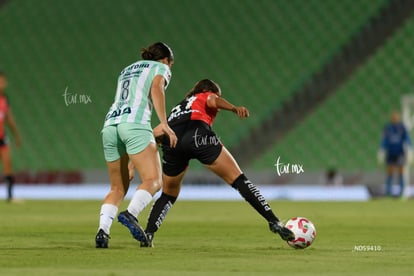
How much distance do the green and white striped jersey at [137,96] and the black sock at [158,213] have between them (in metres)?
→ 0.96

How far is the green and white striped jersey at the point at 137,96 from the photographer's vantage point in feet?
27.6

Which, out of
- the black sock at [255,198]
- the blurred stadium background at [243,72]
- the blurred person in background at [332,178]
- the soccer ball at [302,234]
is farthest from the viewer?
the blurred stadium background at [243,72]

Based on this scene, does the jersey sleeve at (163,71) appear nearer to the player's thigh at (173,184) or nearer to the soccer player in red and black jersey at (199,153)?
the soccer player in red and black jersey at (199,153)

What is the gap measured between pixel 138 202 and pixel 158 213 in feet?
2.66

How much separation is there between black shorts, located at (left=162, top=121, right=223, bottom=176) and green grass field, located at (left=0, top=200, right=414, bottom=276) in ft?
2.55

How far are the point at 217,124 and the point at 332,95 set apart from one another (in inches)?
112

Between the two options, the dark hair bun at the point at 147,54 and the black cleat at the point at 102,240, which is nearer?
the black cleat at the point at 102,240

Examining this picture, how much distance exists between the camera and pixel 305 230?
841 centimetres

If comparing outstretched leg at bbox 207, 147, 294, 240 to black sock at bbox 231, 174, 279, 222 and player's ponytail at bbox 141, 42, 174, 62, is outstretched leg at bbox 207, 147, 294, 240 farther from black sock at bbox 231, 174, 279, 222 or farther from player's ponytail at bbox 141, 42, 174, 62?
player's ponytail at bbox 141, 42, 174, 62

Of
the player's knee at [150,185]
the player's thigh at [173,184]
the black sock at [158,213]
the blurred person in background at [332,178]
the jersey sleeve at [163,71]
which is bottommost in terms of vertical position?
the black sock at [158,213]

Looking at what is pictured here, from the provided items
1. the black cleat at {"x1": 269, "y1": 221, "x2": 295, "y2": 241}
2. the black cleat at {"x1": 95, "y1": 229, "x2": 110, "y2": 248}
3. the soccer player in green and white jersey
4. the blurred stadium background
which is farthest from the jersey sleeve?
the blurred stadium background

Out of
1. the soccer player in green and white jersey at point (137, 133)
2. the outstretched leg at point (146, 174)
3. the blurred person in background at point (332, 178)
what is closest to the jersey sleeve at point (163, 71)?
the soccer player in green and white jersey at point (137, 133)

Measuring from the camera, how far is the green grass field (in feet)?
21.5

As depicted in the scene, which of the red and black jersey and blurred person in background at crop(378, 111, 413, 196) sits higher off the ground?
blurred person in background at crop(378, 111, 413, 196)
